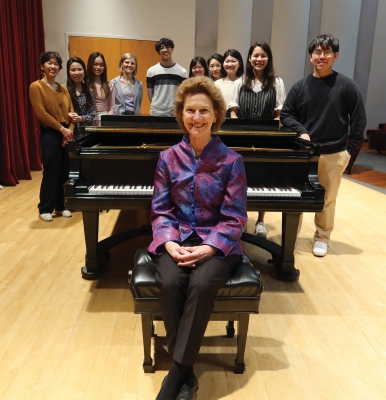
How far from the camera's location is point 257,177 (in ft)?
8.38

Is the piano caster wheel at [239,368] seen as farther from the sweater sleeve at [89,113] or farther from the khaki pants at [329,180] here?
the sweater sleeve at [89,113]

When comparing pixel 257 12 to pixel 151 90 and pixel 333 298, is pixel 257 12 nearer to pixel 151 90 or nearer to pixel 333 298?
pixel 151 90

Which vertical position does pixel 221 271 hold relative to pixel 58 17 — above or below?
below

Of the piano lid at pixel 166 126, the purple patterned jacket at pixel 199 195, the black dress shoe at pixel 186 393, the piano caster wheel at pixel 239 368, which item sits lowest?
the piano caster wheel at pixel 239 368

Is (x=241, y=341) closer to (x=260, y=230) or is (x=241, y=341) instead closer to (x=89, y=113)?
(x=260, y=230)

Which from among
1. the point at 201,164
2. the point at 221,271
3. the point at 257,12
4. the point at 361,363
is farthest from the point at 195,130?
the point at 257,12

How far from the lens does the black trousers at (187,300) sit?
5.28 feet

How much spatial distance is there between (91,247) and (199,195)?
1.10 meters

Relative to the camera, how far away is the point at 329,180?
125 inches

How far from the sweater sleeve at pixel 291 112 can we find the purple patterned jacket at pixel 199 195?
4.30ft

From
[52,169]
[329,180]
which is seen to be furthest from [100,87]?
[329,180]

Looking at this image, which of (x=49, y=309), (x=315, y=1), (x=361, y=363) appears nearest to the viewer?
(x=361, y=363)

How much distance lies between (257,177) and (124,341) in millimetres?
1228

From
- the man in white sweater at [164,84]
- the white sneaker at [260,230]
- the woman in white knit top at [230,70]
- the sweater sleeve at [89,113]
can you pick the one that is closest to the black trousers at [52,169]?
the sweater sleeve at [89,113]
